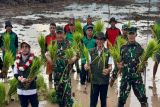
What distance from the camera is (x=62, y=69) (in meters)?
7.55

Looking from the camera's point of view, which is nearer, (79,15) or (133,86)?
(133,86)

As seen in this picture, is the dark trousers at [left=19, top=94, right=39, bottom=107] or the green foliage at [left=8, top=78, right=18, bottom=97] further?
the green foliage at [left=8, top=78, right=18, bottom=97]

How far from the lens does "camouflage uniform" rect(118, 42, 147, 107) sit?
24.9ft

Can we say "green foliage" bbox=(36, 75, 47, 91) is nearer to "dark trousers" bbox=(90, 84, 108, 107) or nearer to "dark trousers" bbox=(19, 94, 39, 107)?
"dark trousers" bbox=(19, 94, 39, 107)

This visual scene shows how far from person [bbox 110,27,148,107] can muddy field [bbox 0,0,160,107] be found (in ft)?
6.49

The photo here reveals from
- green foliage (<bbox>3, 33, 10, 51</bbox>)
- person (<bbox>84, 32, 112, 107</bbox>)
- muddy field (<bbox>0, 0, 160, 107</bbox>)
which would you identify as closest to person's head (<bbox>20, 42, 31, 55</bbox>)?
person (<bbox>84, 32, 112, 107</bbox>)

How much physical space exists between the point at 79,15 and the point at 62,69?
15846mm

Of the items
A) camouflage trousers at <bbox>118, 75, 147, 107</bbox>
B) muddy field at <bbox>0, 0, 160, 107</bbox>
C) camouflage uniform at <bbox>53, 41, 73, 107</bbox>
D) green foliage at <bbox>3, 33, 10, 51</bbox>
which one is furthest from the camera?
muddy field at <bbox>0, 0, 160, 107</bbox>

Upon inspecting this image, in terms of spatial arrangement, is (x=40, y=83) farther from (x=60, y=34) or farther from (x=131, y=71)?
(x=131, y=71)

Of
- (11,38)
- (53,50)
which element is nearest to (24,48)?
(53,50)

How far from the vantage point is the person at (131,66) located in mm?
7564

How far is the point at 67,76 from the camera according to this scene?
7.61 metres

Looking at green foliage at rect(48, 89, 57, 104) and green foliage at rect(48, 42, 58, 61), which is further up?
green foliage at rect(48, 42, 58, 61)

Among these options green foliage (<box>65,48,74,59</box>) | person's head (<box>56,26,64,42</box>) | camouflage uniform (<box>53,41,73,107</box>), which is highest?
person's head (<box>56,26,64,42</box>)
